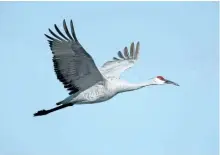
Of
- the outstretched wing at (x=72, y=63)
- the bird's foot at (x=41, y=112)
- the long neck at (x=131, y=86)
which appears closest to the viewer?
the outstretched wing at (x=72, y=63)

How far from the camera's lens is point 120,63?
1952 cm

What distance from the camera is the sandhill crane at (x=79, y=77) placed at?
53.0 feet

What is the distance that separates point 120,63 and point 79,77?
287 cm

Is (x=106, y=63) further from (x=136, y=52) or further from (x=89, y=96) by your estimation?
(x=89, y=96)

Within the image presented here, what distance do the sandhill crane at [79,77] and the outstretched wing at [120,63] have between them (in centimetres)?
31

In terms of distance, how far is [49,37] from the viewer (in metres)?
16.4

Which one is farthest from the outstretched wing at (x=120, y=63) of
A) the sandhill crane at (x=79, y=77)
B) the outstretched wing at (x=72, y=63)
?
the outstretched wing at (x=72, y=63)

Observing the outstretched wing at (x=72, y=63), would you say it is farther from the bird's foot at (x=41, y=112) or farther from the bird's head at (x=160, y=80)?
the bird's head at (x=160, y=80)

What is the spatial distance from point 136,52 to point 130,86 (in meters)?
2.85

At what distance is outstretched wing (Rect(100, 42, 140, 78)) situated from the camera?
18.7 meters

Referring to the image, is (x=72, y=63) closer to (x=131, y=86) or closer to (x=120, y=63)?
(x=131, y=86)

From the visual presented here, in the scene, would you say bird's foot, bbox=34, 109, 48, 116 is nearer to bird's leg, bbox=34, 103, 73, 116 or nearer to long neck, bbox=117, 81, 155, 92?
bird's leg, bbox=34, 103, 73, 116

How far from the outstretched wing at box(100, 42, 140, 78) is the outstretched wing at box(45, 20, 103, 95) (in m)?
1.38

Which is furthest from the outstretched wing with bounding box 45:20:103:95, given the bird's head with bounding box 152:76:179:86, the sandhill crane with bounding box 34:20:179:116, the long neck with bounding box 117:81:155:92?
the bird's head with bounding box 152:76:179:86
